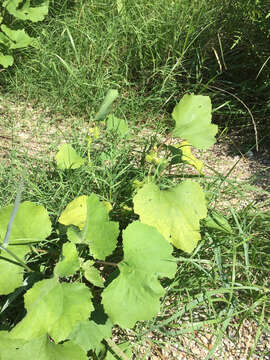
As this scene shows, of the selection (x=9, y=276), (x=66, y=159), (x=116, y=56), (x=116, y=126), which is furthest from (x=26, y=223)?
(x=116, y=56)

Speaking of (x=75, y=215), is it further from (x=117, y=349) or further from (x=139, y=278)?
(x=117, y=349)

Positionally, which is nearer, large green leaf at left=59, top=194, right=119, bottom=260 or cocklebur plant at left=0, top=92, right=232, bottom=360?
cocklebur plant at left=0, top=92, right=232, bottom=360

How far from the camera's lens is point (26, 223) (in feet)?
3.51

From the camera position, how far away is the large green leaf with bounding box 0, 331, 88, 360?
0.95m

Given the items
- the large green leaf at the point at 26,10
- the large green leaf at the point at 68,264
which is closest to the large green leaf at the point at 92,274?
the large green leaf at the point at 68,264

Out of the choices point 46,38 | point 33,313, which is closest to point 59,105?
point 46,38

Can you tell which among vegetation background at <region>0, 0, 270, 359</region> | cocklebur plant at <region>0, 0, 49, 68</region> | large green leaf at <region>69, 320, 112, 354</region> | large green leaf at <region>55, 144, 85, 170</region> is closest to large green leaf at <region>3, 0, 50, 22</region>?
cocklebur plant at <region>0, 0, 49, 68</region>

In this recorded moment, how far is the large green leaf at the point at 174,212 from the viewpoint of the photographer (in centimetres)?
117

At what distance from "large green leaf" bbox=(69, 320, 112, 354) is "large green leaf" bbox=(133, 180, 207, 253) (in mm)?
325

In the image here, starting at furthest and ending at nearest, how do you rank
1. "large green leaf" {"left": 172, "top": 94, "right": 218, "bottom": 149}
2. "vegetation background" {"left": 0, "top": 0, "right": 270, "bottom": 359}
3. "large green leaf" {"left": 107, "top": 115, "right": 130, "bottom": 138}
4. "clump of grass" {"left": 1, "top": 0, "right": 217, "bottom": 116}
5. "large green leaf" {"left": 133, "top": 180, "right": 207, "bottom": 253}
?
"clump of grass" {"left": 1, "top": 0, "right": 217, "bottom": 116} < "vegetation background" {"left": 0, "top": 0, "right": 270, "bottom": 359} < "large green leaf" {"left": 107, "top": 115, "right": 130, "bottom": 138} < "large green leaf" {"left": 172, "top": 94, "right": 218, "bottom": 149} < "large green leaf" {"left": 133, "top": 180, "right": 207, "bottom": 253}

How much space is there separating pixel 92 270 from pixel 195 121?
695 millimetres

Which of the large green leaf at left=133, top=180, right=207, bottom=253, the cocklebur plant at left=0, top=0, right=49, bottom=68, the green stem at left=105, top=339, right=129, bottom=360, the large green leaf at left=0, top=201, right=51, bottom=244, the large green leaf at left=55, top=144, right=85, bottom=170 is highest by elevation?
the cocklebur plant at left=0, top=0, right=49, bottom=68

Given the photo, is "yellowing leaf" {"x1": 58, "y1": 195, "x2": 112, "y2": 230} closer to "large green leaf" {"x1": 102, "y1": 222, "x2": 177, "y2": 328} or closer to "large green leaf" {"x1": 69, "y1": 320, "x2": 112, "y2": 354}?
"large green leaf" {"x1": 102, "y1": 222, "x2": 177, "y2": 328}

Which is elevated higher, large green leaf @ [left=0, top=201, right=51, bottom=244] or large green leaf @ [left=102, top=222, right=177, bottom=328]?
large green leaf @ [left=0, top=201, right=51, bottom=244]
